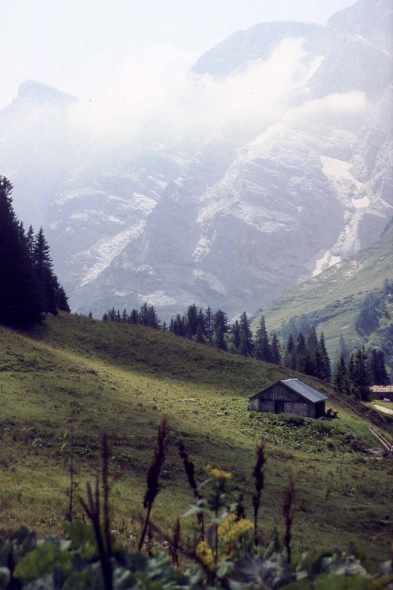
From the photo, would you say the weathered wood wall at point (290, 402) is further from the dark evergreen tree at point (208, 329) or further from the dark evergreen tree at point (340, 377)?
the dark evergreen tree at point (208, 329)

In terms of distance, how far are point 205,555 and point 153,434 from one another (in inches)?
1049

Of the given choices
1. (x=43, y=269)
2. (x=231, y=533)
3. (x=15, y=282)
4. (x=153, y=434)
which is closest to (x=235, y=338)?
(x=43, y=269)

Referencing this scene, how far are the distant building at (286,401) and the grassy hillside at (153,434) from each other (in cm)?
219

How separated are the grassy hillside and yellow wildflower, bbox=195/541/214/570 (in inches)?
69.2

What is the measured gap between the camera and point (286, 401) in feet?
190

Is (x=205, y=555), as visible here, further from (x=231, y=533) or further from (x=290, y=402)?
(x=290, y=402)

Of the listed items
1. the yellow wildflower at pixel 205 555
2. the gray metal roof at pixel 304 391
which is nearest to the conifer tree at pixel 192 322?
the gray metal roof at pixel 304 391

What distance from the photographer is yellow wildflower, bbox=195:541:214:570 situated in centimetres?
611

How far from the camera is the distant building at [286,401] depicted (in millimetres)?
56250

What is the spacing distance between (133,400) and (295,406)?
23.2m

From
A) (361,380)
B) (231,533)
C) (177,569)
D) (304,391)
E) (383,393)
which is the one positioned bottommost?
(177,569)

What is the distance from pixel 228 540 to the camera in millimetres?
6465

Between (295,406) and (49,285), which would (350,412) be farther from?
(49,285)

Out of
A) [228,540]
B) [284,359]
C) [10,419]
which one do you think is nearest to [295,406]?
[10,419]
